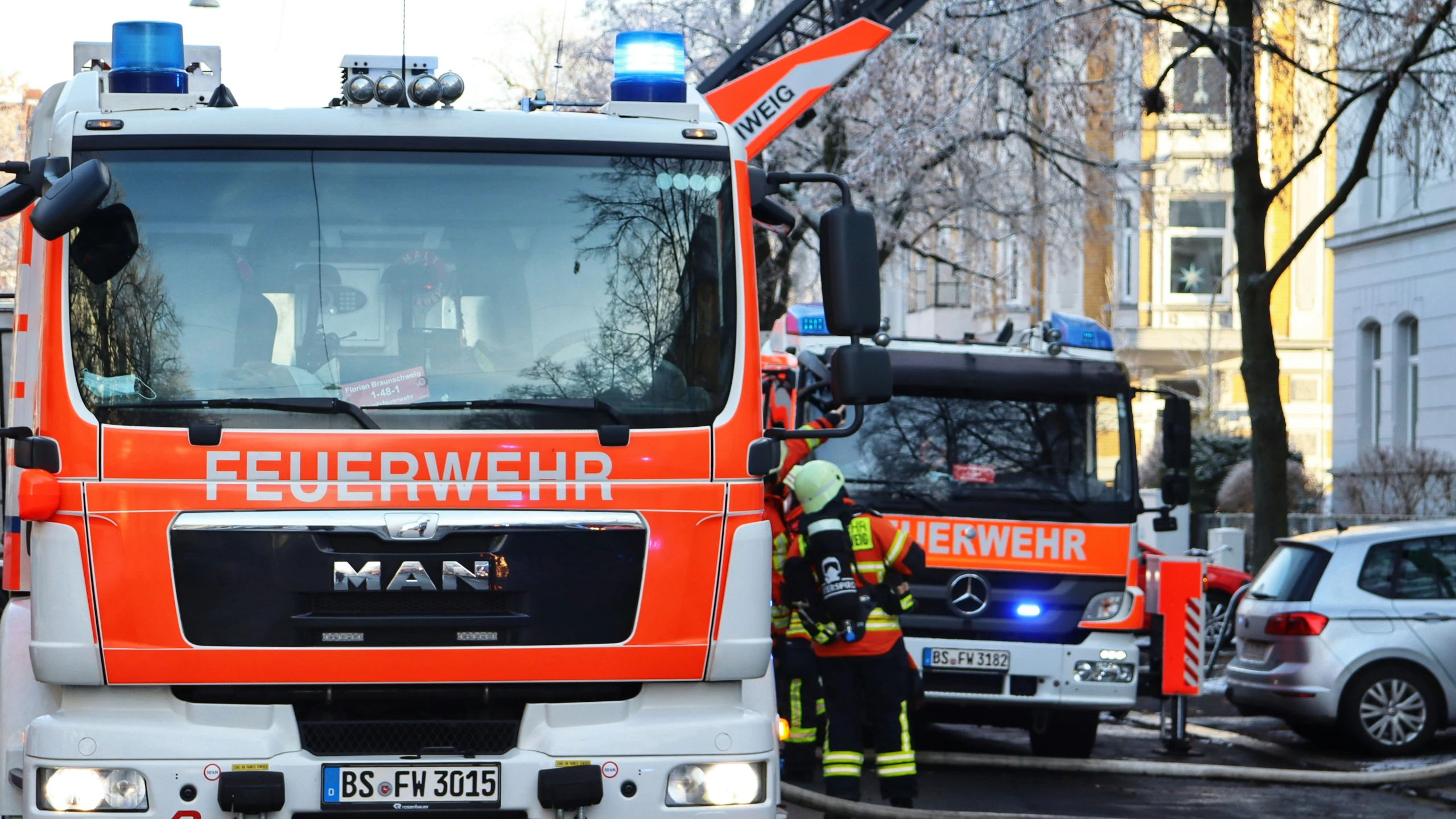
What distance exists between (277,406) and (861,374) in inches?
72.6

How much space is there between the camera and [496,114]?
605 centimetres

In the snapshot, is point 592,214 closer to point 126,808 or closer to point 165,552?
point 165,552

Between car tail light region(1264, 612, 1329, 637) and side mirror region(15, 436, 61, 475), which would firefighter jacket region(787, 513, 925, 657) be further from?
car tail light region(1264, 612, 1329, 637)

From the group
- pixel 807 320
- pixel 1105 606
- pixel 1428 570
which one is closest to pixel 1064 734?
pixel 1105 606

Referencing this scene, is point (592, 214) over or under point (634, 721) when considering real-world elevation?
over

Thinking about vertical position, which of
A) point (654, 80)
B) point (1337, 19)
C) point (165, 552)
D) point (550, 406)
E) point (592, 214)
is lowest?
point (165, 552)

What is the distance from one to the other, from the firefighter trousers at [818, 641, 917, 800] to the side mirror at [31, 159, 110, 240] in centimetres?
399

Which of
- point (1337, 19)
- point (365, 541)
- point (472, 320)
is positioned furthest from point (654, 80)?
point (1337, 19)

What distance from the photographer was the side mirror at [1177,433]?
1159 centimetres

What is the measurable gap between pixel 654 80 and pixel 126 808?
2.86 meters

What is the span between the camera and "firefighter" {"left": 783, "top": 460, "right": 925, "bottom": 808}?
8203 millimetres

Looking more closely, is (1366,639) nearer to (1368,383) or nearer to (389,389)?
(389,389)

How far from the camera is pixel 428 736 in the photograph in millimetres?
5758

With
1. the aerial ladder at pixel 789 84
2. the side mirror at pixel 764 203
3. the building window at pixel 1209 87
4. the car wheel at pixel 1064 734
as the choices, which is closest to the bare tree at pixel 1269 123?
the building window at pixel 1209 87
